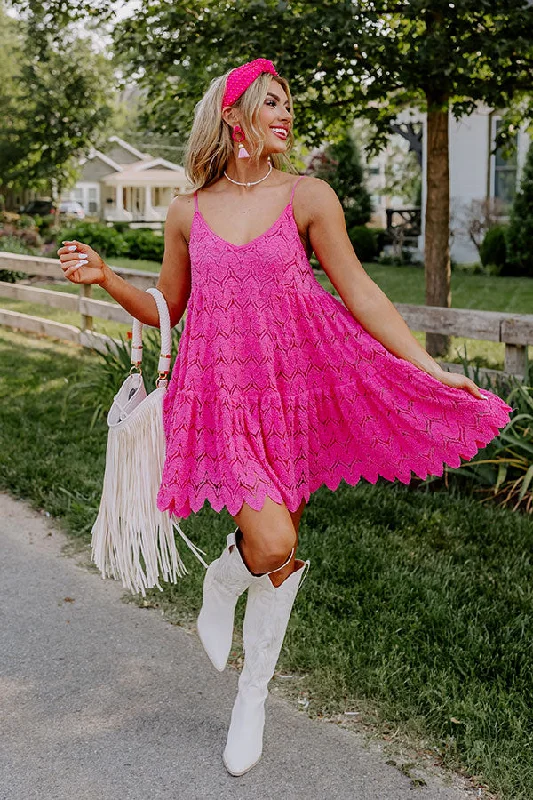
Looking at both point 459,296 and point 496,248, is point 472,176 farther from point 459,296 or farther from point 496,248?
point 459,296

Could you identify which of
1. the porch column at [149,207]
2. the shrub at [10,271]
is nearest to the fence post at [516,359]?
the shrub at [10,271]

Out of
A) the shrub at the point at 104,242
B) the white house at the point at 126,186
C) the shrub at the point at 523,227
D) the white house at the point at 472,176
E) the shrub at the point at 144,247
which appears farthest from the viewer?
the white house at the point at 126,186

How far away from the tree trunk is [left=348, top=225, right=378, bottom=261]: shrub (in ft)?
37.6

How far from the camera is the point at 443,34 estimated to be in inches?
243

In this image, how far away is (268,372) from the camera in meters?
2.65

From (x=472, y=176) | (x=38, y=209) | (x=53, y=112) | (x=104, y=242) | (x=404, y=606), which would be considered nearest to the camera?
(x=404, y=606)

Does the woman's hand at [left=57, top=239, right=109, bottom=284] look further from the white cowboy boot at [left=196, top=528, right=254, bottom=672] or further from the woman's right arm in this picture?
the white cowboy boot at [left=196, top=528, right=254, bottom=672]

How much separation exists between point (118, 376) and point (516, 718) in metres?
4.40

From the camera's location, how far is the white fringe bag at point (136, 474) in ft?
9.19

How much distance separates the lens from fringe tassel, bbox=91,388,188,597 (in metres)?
2.80

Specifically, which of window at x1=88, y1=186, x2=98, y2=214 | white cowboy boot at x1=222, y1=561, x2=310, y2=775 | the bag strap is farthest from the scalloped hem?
window at x1=88, y1=186, x2=98, y2=214

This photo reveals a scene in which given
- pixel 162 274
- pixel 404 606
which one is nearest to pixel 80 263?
pixel 162 274

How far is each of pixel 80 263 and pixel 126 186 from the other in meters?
46.6

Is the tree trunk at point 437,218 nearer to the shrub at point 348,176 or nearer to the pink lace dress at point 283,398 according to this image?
the pink lace dress at point 283,398
